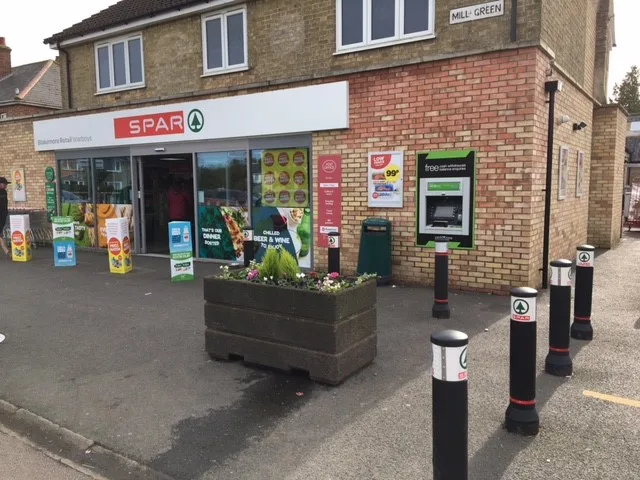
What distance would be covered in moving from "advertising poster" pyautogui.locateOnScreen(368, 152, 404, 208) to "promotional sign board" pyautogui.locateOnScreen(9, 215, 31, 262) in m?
8.05

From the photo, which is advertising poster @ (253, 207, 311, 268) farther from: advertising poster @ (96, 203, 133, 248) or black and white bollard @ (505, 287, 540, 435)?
black and white bollard @ (505, 287, 540, 435)

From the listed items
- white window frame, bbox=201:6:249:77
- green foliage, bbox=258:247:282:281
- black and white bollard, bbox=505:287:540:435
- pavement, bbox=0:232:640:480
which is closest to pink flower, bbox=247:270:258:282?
green foliage, bbox=258:247:282:281

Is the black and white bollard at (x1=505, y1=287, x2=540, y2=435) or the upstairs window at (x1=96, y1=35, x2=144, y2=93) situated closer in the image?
the black and white bollard at (x1=505, y1=287, x2=540, y2=435)

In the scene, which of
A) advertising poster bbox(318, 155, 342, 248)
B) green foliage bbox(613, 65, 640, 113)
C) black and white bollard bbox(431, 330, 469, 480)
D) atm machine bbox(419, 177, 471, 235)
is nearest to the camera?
black and white bollard bbox(431, 330, 469, 480)

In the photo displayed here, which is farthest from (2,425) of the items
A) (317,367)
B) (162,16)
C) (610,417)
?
(162,16)

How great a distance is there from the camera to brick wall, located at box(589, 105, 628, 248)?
12398 millimetres

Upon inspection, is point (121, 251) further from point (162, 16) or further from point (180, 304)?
point (162, 16)

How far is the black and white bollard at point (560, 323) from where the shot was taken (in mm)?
4656

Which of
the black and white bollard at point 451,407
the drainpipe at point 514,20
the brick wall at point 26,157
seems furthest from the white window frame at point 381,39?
the brick wall at point 26,157

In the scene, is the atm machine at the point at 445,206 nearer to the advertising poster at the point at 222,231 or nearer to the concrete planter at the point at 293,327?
the concrete planter at the point at 293,327

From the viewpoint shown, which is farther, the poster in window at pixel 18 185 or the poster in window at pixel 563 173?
→ the poster in window at pixel 18 185

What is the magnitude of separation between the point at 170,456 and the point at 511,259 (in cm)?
579

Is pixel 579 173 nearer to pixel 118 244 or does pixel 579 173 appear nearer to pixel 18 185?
pixel 118 244

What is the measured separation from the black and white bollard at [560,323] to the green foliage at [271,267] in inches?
96.2
